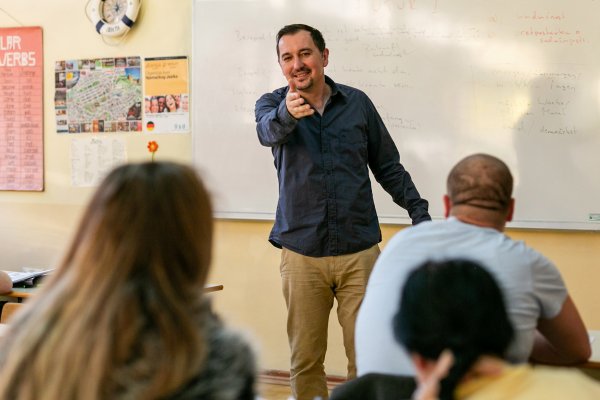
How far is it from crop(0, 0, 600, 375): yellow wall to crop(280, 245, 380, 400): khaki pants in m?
0.97

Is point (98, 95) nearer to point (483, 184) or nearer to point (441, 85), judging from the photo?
point (441, 85)

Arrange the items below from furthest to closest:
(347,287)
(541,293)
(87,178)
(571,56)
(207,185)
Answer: (87,178) → (571,56) → (347,287) → (541,293) → (207,185)

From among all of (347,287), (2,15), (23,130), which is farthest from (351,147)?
(2,15)

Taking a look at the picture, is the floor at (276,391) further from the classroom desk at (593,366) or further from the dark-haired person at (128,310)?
the dark-haired person at (128,310)

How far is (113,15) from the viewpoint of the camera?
14.8 feet

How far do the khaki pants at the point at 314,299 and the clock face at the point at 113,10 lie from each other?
87.5 inches

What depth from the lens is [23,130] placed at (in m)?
4.75

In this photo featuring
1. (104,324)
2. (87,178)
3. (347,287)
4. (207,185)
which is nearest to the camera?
(104,324)

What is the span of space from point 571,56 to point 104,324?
3.15m

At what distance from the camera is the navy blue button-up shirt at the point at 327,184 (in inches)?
118

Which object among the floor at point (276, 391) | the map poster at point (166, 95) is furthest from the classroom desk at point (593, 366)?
the map poster at point (166, 95)

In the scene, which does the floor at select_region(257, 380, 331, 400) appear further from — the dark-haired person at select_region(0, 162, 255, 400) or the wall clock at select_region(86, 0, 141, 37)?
the dark-haired person at select_region(0, 162, 255, 400)

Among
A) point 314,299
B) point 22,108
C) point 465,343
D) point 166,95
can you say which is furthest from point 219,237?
point 465,343

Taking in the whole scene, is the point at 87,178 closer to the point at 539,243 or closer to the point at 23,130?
the point at 23,130
